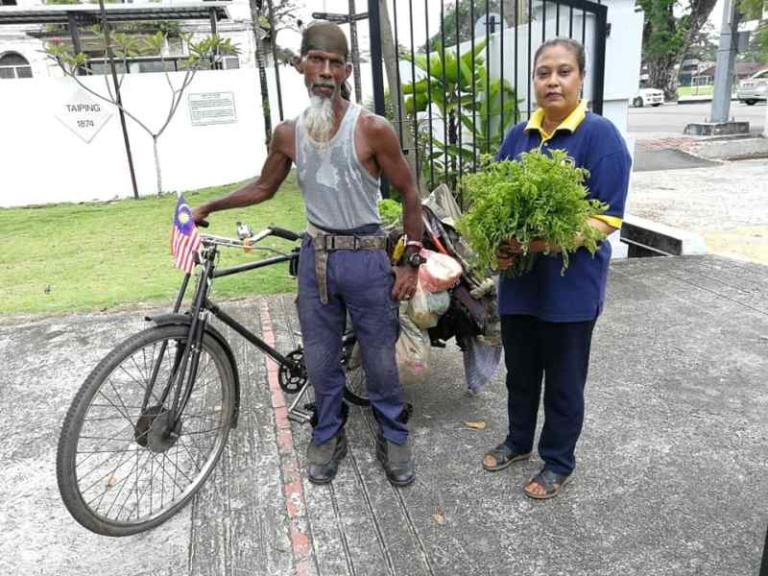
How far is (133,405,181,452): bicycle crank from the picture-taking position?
2445mm

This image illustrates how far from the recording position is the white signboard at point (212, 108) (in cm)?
1194

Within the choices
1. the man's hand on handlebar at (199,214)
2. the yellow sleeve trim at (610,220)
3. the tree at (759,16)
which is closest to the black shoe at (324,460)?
the man's hand on handlebar at (199,214)

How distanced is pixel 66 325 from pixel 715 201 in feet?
29.1

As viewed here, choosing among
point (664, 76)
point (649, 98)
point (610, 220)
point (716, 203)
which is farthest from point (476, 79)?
point (664, 76)

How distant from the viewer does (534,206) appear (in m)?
2.10

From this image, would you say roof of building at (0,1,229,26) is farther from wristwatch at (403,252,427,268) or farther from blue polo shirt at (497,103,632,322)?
blue polo shirt at (497,103,632,322)

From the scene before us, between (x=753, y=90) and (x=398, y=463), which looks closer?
(x=398, y=463)

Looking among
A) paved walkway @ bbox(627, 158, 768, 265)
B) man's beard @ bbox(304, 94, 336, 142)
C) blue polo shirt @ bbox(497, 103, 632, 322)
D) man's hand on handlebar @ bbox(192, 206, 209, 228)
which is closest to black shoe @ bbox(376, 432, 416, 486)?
blue polo shirt @ bbox(497, 103, 632, 322)

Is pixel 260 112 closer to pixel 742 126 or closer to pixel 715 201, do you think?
pixel 715 201

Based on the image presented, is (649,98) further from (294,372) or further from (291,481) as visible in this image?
(291,481)

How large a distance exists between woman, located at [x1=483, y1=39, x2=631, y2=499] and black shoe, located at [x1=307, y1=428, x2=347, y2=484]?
2.26 ft

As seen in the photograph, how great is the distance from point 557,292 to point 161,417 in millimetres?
1639

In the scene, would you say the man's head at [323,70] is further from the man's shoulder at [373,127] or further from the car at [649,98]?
the car at [649,98]

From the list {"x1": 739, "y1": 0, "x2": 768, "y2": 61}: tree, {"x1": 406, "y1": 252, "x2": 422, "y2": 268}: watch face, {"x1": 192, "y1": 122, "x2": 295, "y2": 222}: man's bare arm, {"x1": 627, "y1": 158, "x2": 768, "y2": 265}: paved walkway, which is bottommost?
{"x1": 627, "y1": 158, "x2": 768, "y2": 265}: paved walkway
